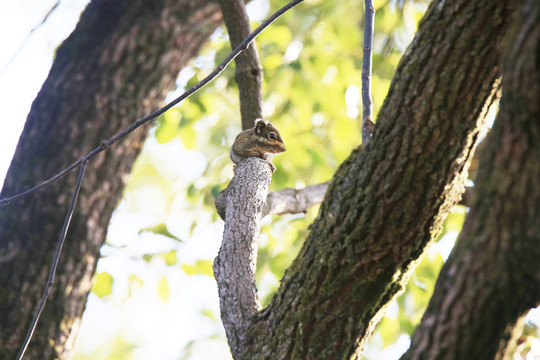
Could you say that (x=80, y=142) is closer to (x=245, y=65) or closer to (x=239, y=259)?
(x=245, y=65)

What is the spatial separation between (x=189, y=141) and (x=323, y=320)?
11.6 feet

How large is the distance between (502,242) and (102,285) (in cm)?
344

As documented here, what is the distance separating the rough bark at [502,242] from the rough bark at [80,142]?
2.49 meters

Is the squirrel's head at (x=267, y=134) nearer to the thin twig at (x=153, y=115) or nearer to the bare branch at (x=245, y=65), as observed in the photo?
the bare branch at (x=245, y=65)

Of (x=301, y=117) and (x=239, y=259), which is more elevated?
(x=301, y=117)

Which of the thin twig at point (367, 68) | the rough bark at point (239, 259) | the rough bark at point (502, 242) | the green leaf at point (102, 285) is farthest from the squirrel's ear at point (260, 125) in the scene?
the rough bark at point (502, 242)

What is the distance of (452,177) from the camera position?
5.67 feet

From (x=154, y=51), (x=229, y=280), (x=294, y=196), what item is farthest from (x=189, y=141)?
(x=229, y=280)

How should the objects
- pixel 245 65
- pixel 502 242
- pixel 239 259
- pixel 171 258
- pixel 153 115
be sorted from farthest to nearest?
pixel 171 258 < pixel 245 65 < pixel 239 259 < pixel 153 115 < pixel 502 242

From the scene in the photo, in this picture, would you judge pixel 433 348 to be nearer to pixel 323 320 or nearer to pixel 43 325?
pixel 323 320

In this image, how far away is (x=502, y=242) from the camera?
1.39 meters

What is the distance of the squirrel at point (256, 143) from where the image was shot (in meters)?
3.42

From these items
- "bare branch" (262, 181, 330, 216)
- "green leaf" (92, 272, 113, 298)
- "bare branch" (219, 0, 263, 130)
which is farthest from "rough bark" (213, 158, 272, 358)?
"green leaf" (92, 272, 113, 298)

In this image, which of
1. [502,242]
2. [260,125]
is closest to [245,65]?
[260,125]
